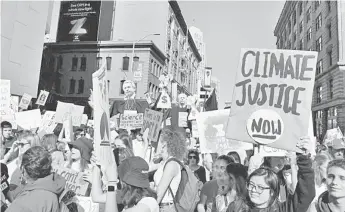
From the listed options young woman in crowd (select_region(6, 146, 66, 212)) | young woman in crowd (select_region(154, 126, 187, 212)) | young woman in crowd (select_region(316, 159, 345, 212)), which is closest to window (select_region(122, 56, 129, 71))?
young woman in crowd (select_region(154, 126, 187, 212))

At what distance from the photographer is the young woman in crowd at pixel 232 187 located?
3.37 m

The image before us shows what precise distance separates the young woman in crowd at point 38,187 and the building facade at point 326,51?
3413cm

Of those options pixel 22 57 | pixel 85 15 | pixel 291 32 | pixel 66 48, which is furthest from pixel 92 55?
pixel 22 57

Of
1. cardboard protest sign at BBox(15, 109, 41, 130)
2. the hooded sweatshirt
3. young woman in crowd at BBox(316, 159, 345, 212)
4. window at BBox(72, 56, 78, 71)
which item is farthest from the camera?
window at BBox(72, 56, 78, 71)

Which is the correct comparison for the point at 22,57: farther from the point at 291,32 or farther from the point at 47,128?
the point at 291,32

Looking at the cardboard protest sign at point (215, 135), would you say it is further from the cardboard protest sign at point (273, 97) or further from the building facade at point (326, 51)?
the building facade at point (326, 51)

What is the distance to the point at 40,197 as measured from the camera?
2.66 metres

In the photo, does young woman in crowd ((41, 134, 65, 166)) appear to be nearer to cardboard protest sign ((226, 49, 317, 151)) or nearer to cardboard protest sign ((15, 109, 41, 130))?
cardboard protest sign ((226, 49, 317, 151))

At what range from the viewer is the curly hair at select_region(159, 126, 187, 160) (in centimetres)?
368

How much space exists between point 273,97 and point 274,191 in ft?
3.76

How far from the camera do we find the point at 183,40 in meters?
63.9

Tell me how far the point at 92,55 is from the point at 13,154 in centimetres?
4453

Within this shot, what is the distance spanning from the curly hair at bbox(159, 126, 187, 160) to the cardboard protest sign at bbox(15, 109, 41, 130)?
16.3 ft

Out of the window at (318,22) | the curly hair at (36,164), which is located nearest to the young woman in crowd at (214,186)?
the curly hair at (36,164)
